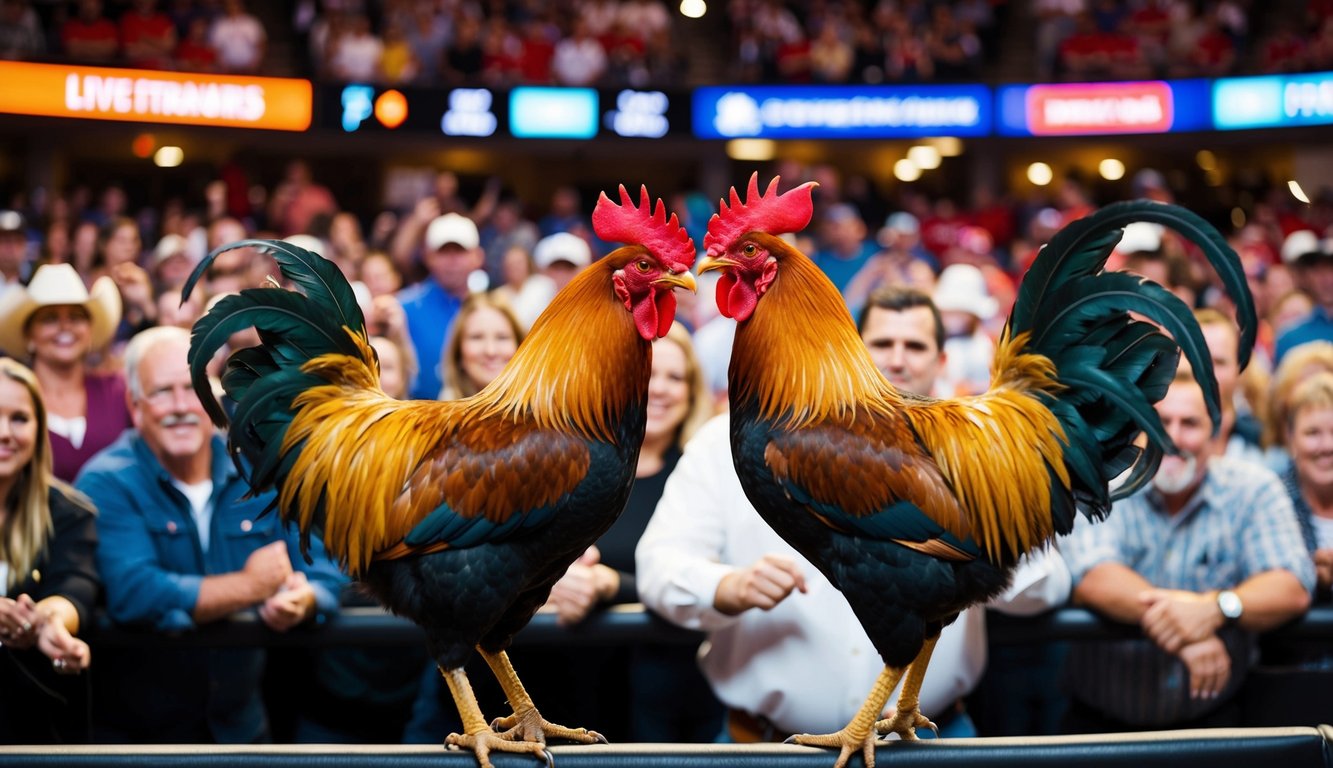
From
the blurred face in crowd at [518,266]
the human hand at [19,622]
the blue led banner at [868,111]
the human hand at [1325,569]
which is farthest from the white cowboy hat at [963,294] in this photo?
the blue led banner at [868,111]

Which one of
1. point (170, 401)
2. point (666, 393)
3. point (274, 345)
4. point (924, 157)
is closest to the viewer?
point (274, 345)

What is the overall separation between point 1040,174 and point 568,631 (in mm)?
18600

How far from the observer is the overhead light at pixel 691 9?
19906mm

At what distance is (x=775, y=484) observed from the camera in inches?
95.7

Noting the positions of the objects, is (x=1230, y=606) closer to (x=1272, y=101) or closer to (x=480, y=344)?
(x=480, y=344)

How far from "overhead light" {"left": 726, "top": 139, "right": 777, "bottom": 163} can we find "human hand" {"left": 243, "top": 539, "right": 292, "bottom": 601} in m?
15.7

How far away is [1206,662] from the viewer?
3.33 meters

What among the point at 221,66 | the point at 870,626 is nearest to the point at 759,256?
the point at 870,626

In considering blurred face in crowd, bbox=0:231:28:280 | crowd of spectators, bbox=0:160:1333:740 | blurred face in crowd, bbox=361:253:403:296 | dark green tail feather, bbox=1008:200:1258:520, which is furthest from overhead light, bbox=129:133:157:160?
dark green tail feather, bbox=1008:200:1258:520

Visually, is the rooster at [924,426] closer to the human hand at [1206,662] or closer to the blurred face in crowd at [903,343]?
the human hand at [1206,662]

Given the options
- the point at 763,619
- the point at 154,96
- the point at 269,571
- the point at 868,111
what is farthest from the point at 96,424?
the point at 868,111

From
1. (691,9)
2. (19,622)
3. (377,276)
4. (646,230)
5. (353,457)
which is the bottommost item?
(19,622)

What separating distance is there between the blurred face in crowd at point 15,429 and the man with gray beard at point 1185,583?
2.80 m

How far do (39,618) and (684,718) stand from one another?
185 centimetres
